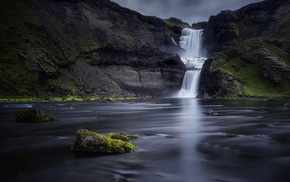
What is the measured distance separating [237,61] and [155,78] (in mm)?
38419

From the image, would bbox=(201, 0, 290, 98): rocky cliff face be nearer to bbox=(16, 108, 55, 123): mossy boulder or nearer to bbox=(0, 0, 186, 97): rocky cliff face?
bbox=(0, 0, 186, 97): rocky cliff face

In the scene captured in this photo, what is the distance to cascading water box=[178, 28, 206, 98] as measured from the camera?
429ft

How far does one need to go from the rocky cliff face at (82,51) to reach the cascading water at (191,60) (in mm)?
6019

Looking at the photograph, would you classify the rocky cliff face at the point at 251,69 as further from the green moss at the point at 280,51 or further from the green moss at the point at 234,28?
the green moss at the point at 234,28

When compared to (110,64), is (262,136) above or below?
below

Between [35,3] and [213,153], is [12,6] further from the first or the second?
[213,153]

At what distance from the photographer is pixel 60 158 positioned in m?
14.4

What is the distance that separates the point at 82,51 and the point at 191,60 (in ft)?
204

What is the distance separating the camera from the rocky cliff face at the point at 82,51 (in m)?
95.6

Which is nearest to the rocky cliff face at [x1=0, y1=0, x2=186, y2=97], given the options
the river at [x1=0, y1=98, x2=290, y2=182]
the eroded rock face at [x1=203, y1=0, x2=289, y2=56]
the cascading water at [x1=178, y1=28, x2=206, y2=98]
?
the cascading water at [x1=178, y1=28, x2=206, y2=98]

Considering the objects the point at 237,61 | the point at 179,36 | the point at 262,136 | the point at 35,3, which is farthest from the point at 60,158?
the point at 179,36

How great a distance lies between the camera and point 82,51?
425 ft

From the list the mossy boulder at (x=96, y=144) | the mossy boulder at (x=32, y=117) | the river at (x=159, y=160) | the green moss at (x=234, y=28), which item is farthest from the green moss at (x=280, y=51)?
the mossy boulder at (x=96, y=144)

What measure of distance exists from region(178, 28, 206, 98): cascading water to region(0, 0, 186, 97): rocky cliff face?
6.02 meters
